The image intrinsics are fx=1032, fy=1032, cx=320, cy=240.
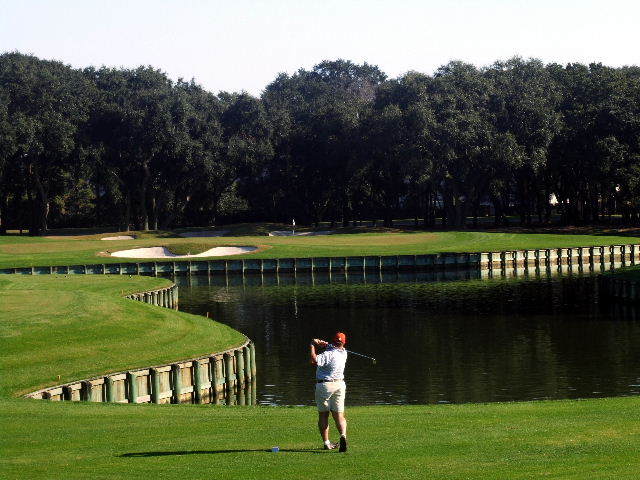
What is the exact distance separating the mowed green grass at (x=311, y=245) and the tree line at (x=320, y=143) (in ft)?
54.2

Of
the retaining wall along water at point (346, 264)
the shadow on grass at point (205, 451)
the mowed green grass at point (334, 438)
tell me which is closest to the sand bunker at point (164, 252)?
the retaining wall along water at point (346, 264)

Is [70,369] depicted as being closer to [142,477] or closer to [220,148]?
[142,477]

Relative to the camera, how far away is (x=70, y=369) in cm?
3962

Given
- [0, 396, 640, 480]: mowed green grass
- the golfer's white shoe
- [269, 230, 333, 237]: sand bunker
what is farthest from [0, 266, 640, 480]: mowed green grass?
[269, 230, 333, 237]: sand bunker

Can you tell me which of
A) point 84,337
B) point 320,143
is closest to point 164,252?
point 320,143

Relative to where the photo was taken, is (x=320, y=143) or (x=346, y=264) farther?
(x=320, y=143)

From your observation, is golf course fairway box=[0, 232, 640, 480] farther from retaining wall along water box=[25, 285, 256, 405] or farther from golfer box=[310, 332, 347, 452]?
retaining wall along water box=[25, 285, 256, 405]

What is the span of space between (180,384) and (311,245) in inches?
2984

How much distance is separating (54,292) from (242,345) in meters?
13.5

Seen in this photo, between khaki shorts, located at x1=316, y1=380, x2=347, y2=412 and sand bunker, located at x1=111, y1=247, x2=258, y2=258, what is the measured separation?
92.3m

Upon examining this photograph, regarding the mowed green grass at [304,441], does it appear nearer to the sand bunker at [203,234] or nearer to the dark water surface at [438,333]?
the dark water surface at [438,333]

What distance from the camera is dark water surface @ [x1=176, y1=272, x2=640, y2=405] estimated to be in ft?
142

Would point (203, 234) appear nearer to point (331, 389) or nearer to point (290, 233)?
point (290, 233)

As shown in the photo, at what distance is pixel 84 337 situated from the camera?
44.3m
